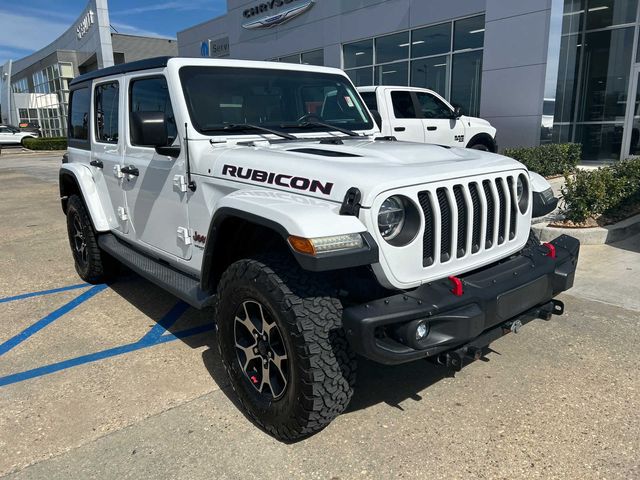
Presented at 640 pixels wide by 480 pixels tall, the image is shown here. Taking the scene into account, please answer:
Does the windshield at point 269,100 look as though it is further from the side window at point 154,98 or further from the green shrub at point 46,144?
the green shrub at point 46,144

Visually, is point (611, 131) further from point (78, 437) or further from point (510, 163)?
point (78, 437)

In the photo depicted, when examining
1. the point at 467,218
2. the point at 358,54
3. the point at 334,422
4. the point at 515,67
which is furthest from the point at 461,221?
the point at 358,54

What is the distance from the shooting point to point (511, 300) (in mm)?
2615

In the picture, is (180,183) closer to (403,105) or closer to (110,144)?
(110,144)

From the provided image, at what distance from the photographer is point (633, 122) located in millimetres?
12203

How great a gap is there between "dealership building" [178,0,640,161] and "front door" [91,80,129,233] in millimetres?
10803

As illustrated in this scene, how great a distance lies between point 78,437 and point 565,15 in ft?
44.7

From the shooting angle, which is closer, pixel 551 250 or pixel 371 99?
pixel 551 250

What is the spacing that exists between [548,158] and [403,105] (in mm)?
3214

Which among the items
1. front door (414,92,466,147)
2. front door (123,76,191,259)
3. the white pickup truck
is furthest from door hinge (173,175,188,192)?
front door (414,92,466,147)

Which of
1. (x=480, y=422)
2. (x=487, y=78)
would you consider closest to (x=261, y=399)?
(x=480, y=422)

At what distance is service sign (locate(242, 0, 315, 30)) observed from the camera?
18.8m

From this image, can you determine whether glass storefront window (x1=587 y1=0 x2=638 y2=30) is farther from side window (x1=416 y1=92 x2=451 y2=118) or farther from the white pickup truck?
side window (x1=416 y1=92 x2=451 y2=118)

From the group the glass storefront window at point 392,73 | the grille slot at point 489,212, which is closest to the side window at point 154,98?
the grille slot at point 489,212
